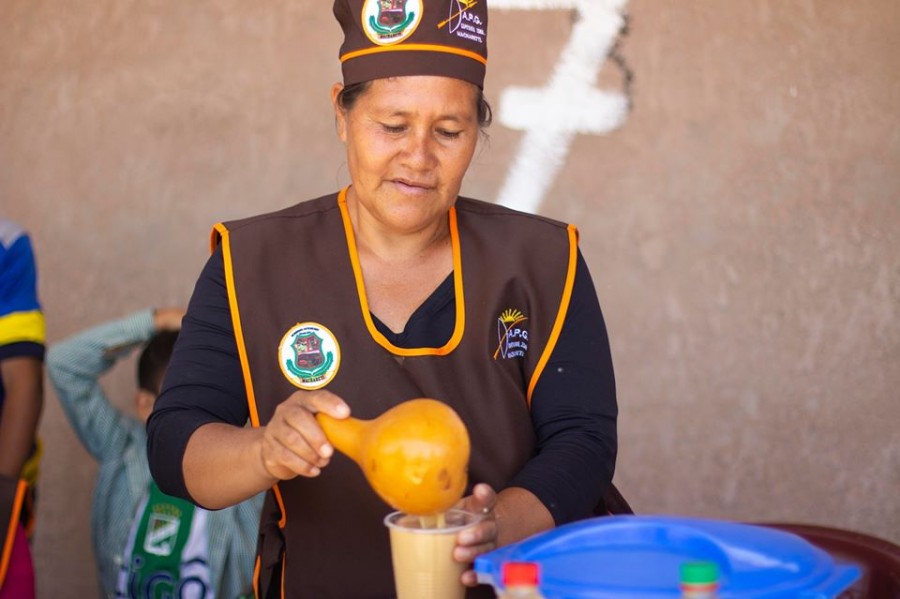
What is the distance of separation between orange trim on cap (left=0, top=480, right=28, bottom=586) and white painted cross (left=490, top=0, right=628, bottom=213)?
180 cm

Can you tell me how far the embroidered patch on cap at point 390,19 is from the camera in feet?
6.23

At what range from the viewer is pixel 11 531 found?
223 cm

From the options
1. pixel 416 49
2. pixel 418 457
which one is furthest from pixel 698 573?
pixel 416 49

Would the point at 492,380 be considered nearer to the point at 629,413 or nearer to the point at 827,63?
the point at 629,413

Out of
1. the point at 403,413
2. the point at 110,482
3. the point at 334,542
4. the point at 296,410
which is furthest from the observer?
the point at 110,482

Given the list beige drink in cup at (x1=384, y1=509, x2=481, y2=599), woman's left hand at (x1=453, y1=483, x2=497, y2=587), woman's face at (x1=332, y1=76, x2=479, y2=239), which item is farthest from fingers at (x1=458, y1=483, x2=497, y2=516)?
woman's face at (x1=332, y1=76, x2=479, y2=239)

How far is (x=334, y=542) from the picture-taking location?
1.98m

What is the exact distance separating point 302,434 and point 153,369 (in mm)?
1997

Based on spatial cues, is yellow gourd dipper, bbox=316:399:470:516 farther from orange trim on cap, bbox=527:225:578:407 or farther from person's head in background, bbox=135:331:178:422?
person's head in background, bbox=135:331:178:422

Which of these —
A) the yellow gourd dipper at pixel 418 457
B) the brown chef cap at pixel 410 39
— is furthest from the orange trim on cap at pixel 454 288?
the yellow gourd dipper at pixel 418 457

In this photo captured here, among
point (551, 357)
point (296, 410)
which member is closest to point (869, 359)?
point (551, 357)

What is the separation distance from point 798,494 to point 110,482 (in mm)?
2013

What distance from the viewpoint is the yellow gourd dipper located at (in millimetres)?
1384

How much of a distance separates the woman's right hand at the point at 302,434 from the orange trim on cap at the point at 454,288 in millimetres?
399
